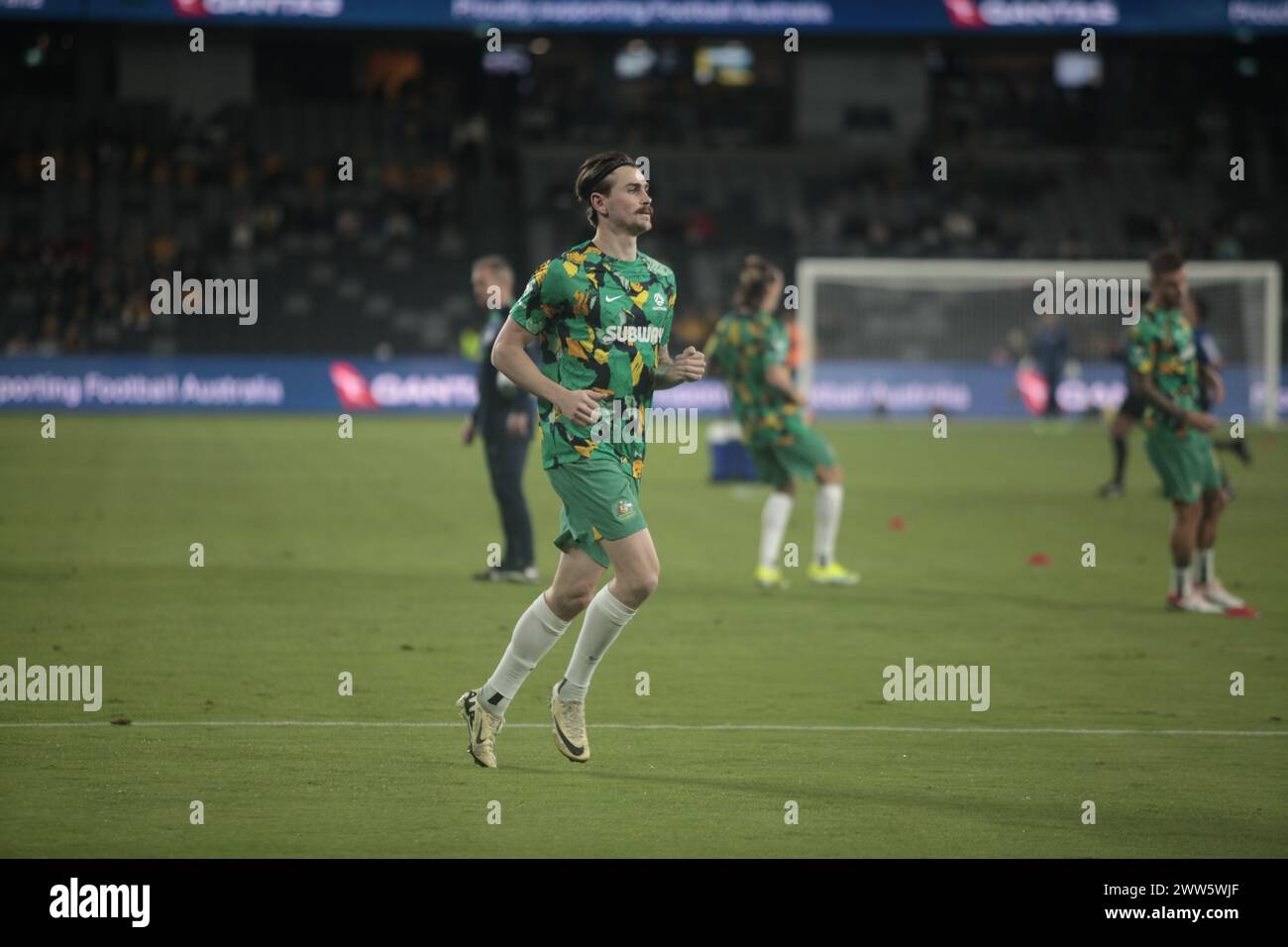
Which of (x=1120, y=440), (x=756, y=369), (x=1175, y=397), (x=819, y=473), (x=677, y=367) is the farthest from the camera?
(x=1120, y=440)

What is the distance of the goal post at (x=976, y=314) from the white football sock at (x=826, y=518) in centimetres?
2199

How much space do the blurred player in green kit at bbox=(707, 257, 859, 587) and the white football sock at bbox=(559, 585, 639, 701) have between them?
5666 mm

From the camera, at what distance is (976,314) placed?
38062 millimetres

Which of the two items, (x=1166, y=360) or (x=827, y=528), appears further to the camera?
(x=827, y=528)

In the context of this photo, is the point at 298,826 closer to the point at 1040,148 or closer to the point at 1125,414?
the point at 1125,414

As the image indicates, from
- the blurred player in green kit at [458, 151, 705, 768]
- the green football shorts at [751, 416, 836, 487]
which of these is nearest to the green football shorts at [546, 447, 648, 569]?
the blurred player in green kit at [458, 151, 705, 768]

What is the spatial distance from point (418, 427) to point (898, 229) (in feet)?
51.2

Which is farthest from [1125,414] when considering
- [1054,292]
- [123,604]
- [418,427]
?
Answer: [1054,292]

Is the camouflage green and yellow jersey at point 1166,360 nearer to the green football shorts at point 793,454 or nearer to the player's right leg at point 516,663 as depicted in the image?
the green football shorts at point 793,454

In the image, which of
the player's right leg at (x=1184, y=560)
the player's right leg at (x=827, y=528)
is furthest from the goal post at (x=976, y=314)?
the player's right leg at (x=1184, y=560)

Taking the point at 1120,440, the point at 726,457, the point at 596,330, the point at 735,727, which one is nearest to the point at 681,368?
the point at 596,330

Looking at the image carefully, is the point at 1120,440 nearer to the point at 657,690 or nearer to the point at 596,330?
the point at 657,690

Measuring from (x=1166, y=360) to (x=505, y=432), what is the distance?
15.2ft

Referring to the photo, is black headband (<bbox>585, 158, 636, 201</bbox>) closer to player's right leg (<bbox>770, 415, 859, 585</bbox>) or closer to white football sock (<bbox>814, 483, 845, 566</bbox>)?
player's right leg (<bbox>770, 415, 859, 585</bbox>)
